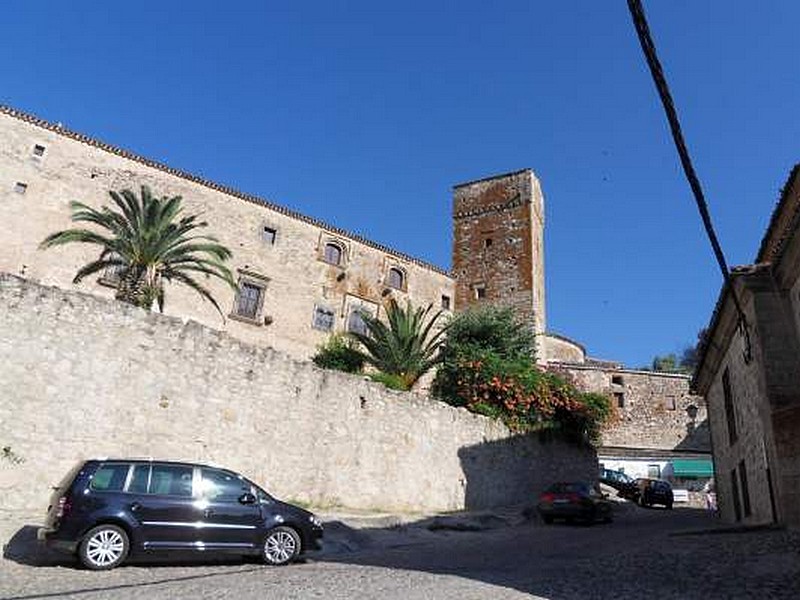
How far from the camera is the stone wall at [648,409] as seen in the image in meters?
42.0

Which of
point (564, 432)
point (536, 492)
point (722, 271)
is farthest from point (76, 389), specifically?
point (564, 432)

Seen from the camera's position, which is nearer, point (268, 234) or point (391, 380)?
point (391, 380)

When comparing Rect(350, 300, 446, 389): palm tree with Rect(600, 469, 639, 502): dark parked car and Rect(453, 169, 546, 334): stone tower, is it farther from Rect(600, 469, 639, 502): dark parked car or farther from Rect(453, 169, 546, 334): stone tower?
Rect(453, 169, 546, 334): stone tower

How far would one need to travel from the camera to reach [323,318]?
Answer: 32250 millimetres

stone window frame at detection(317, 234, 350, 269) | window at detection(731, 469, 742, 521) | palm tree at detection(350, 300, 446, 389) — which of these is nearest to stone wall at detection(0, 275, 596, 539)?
palm tree at detection(350, 300, 446, 389)

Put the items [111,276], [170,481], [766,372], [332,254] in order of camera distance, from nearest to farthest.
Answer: [170,481] < [766,372] < [111,276] < [332,254]

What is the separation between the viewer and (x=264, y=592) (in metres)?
6.39

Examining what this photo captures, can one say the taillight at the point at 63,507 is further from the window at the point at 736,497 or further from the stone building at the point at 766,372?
the window at the point at 736,497

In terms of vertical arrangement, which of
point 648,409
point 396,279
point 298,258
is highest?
point 396,279

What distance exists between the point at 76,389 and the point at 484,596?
9172mm

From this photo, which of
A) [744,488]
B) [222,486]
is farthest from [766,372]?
[222,486]

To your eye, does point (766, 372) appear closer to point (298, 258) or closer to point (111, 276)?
point (298, 258)

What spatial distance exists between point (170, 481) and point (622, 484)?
87.8ft

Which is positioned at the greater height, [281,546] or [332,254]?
[332,254]
